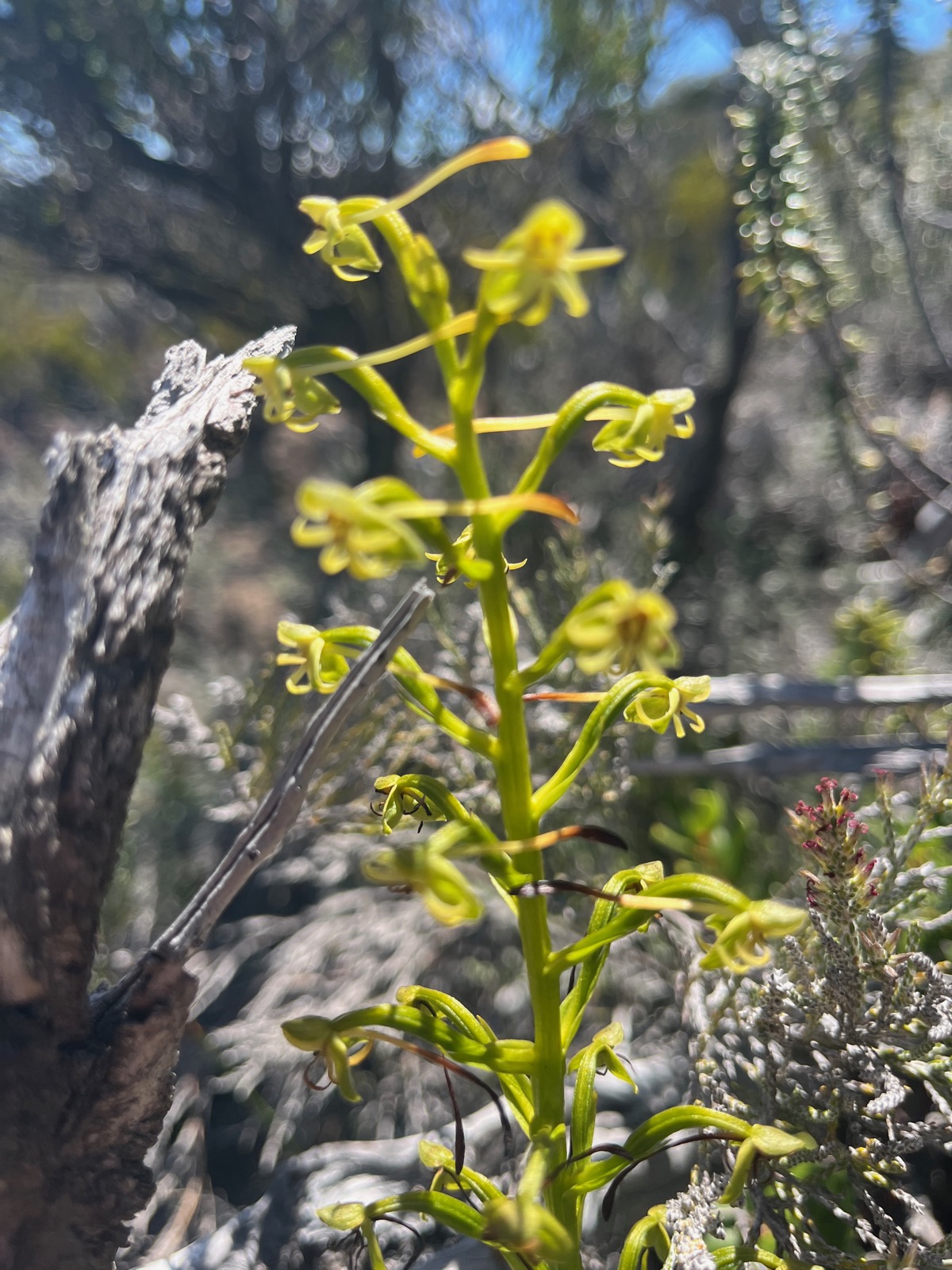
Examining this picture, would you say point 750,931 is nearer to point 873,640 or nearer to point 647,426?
point 647,426

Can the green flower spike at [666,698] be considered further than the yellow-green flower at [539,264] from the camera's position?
Yes

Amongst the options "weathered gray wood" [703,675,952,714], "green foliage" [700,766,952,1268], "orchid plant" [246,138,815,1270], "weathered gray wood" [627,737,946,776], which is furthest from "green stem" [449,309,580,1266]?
"weathered gray wood" [703,675,952,714]

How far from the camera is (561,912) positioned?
1752mm

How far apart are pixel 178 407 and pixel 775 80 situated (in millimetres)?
1320

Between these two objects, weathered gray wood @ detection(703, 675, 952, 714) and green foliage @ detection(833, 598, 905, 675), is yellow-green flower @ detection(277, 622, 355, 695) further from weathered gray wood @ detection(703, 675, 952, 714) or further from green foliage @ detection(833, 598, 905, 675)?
green foliage @ detection(833, 598, 905, 675)

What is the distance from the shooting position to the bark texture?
0.91m

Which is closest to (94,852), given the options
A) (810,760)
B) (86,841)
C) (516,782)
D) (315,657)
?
(86,841)

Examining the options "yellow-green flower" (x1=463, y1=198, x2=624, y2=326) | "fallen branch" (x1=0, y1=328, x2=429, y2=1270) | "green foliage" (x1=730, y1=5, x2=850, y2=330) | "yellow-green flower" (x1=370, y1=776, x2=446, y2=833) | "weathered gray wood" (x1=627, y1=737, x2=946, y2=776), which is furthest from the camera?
"weathered gray wood" (x1=627, y1=737, x2=946, y2=776)

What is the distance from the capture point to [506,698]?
0.71m

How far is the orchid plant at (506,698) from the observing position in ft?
1.95

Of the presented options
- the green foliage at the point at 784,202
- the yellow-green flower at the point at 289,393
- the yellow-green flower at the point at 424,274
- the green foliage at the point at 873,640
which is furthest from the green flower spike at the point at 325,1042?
the green foliage at the point at 873,640

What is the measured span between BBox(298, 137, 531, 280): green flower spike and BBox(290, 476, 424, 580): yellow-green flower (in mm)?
220

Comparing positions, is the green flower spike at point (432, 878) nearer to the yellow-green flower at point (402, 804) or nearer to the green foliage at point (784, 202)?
the yellow-green flower at point (402, 804)

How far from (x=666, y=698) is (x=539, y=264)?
422 millimetres
